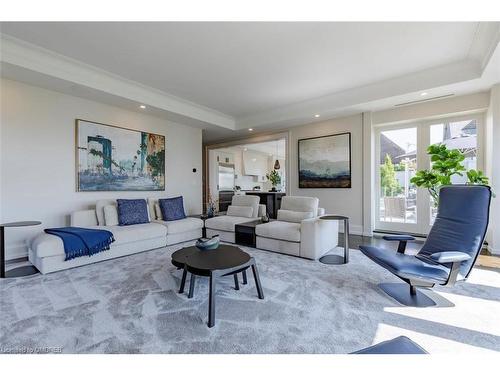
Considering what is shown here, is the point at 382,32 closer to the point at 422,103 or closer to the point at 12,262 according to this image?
the point at 422,103

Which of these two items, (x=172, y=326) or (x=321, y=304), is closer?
(x=172, y=326)

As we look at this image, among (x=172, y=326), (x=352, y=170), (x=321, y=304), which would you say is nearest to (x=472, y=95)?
(x=352, y=170)

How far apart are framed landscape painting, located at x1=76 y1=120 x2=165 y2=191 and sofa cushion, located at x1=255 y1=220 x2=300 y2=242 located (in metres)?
2.70

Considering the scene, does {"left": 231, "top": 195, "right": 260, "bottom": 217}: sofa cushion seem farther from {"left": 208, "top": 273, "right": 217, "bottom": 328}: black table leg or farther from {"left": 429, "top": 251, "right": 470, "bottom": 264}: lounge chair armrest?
{"left": 429, "top": 251, "right": 470, "bottom": 264}: lounge chair armrest

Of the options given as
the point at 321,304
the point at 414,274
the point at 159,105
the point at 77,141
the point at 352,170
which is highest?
the point at 159,105

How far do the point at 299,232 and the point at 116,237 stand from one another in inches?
106

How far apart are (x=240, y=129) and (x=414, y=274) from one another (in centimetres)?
522

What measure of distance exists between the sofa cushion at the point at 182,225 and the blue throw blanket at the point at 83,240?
3.25 ft

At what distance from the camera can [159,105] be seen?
15.4 feet

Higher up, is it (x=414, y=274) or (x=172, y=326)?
(x=414, y=274)

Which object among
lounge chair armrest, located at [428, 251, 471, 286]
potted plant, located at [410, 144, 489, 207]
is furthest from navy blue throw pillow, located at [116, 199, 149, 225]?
potted plant, located at [410, 144, 489, 207]

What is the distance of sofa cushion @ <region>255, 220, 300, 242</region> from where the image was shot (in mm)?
3618

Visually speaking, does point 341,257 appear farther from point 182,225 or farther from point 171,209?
point 171,209
